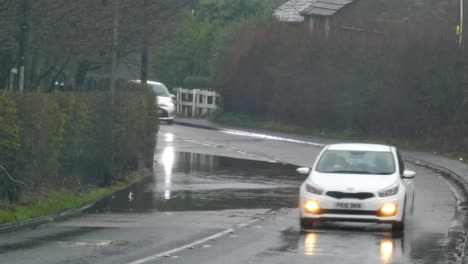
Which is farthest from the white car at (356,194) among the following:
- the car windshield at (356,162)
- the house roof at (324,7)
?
the house roof at (324,7)

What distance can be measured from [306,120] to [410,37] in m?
8.12

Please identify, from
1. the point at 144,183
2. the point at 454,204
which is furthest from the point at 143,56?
the point at 454,204

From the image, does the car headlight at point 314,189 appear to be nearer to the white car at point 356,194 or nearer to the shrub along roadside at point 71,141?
the white car at point 356,194

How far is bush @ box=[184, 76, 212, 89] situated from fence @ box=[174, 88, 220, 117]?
1.10m

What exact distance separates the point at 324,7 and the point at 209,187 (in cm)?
4484

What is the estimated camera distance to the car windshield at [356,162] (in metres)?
20.3

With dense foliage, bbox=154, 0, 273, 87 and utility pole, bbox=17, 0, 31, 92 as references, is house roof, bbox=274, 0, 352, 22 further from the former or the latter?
utility pole, bbox=17, 0, 31, 92

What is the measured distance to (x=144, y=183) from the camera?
28625 mm

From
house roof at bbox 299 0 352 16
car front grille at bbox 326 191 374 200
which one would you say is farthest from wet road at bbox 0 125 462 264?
house roof at bbox 299 0 352 16

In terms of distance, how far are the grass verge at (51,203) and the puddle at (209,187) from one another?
0.32m

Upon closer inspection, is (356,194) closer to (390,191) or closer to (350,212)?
(350,212)

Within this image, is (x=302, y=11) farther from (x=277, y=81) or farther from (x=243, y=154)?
(x=243, y=154)

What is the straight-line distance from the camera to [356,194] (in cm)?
1914

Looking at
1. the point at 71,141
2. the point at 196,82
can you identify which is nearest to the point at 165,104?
the point at 196,82
